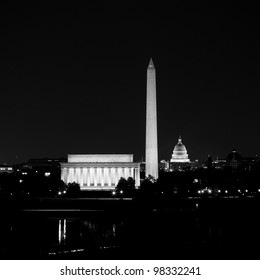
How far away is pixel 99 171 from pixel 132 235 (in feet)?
389

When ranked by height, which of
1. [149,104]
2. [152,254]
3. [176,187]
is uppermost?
[149,104]

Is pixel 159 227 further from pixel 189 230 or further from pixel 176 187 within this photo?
pixel 176 187

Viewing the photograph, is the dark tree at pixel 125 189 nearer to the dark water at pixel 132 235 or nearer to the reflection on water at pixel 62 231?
the dark water at pixel 132 235

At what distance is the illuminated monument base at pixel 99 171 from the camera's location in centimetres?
15950

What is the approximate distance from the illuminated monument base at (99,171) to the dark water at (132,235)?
9246 centimetres

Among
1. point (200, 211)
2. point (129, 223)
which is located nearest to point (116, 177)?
point (200, 211)

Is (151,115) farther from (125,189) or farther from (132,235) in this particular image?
(132,235)

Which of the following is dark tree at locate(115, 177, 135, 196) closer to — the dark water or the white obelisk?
the white obelisk

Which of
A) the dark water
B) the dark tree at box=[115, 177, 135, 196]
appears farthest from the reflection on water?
the dark tree at box=[115, 177, 135, 196]

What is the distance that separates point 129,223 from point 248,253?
21.1m

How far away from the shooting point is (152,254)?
3148cm

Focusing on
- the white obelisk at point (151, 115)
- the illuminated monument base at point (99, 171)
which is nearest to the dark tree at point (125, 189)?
the white obelisk at point (151, 115)

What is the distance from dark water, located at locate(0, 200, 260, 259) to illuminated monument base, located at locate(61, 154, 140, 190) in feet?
303

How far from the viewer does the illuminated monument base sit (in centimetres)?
15950
